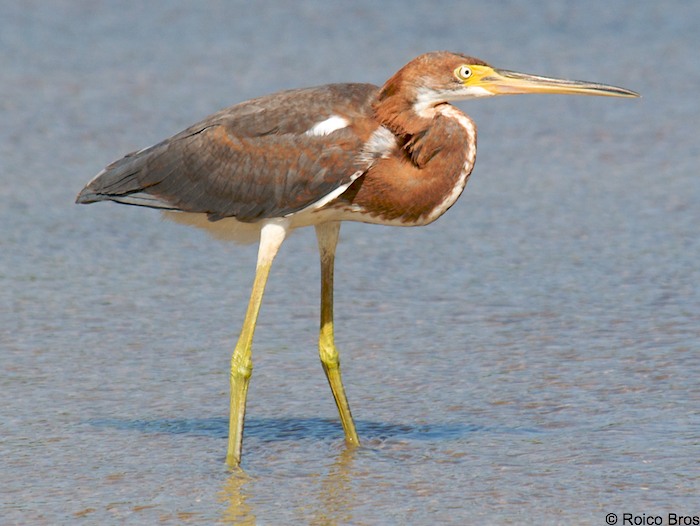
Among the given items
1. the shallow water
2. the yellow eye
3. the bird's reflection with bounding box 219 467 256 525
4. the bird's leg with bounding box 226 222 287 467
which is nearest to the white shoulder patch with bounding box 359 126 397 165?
the yellow eye

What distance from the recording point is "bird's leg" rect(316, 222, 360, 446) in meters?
6.44

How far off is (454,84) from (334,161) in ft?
1.96

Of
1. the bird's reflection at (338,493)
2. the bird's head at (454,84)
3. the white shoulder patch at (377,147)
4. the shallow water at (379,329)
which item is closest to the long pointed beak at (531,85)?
the bird's head at (454,84)

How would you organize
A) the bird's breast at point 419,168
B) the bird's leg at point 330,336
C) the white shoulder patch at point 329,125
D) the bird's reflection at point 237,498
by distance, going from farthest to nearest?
the bird's leg at point 330,336 → the white shoulder patch at point 329,125 → the bird's breast at point 419,168 → the bird's reflection at point 237,498

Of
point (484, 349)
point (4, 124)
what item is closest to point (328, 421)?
point (484, 349)

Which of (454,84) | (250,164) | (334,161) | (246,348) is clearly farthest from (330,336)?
(454,84)

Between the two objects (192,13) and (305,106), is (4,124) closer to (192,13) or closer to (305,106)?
(192,13)

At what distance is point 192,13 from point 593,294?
8.82 meters

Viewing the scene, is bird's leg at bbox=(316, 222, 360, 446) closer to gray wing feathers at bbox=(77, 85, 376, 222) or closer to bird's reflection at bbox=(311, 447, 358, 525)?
bird's reflection at bbox=(311, 447, 358, 525)

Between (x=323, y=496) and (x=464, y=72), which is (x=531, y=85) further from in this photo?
(x=323, y=496)

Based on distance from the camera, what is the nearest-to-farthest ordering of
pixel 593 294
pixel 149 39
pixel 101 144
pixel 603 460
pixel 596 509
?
1. pixel 596 509
2. pixel 603 460
3. pixel 593 294
4. pixel 101 144
5. pixel 149 39

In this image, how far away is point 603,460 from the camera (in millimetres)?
5992

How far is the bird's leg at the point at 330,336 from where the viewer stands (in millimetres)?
6438

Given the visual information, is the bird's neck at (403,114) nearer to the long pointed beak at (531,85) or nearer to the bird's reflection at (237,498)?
the long pointed beak at (531,85)
